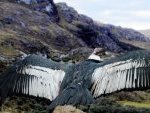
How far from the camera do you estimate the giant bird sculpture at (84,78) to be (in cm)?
1102

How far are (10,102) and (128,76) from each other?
26.8 m

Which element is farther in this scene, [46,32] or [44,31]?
[44,31]

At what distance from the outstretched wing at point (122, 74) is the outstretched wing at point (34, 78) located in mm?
892

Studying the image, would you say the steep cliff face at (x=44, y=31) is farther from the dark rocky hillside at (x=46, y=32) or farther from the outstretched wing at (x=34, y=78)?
the outstretched wing at (x=34, y=78)

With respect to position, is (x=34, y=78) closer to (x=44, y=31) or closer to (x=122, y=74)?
(x=122, y=74)

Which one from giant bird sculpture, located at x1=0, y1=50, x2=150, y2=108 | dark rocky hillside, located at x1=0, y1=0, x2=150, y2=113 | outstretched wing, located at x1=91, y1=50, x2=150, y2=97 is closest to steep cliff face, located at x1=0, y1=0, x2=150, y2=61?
dark rocky hillside, located at x1=0, y1=0, x2=150, y2=113

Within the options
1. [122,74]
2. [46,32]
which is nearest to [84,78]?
[122,74]

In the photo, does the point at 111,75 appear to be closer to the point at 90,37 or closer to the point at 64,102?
the point at 64,102

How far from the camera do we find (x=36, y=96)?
1181 cm

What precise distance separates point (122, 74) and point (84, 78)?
0.78m

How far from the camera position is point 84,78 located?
11.2m

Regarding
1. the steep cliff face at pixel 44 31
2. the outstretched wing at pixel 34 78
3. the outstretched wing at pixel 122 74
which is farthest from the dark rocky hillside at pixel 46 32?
the outstretched wing at pixel 122 74

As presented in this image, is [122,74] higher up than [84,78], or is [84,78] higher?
[122,74]

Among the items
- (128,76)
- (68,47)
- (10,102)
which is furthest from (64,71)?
(68,47)
